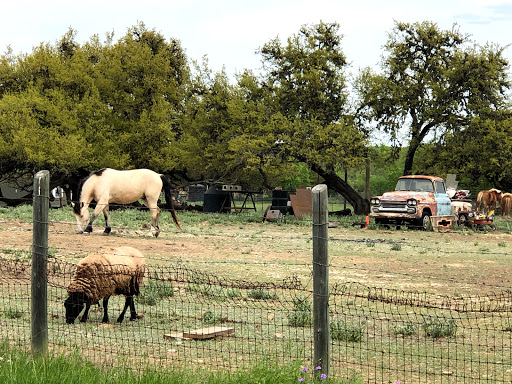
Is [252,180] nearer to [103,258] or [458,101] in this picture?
[458,101]

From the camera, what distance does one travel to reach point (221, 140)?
4288 centimetres

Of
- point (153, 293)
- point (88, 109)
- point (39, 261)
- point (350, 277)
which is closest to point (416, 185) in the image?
point (350, 277)

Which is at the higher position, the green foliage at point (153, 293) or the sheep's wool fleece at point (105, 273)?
the sheep's wool fleece at point (105, 273)

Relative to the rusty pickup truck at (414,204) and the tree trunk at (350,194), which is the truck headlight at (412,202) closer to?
the rusty pickup truck at (414,204)

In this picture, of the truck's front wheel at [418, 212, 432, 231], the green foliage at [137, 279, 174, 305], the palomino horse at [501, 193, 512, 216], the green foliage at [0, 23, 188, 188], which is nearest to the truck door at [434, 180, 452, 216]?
the truck's front wheel at [418, 212, 432, 231]

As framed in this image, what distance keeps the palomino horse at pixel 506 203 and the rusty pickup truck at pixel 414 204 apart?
7924 millimetres

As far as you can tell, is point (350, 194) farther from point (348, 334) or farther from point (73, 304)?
point (73, 304)

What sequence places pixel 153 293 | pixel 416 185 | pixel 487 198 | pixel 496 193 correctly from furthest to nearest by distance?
pixel 487 198 → pixel 496 193 → pixel 416 185 → pixel 153 293

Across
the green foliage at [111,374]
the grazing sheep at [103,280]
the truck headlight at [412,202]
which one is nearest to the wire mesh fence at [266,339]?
the grazing sheep at [103,280]

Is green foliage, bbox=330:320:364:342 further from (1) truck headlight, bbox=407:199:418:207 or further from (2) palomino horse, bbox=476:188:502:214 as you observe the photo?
(2) palomino horse, bbox=476:188:502:214

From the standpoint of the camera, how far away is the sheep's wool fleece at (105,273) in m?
9.42

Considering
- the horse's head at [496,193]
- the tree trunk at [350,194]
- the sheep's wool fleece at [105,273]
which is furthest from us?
the tree trunk at [350,194]

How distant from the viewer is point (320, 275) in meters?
6.39

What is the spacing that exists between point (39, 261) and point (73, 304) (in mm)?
2345
